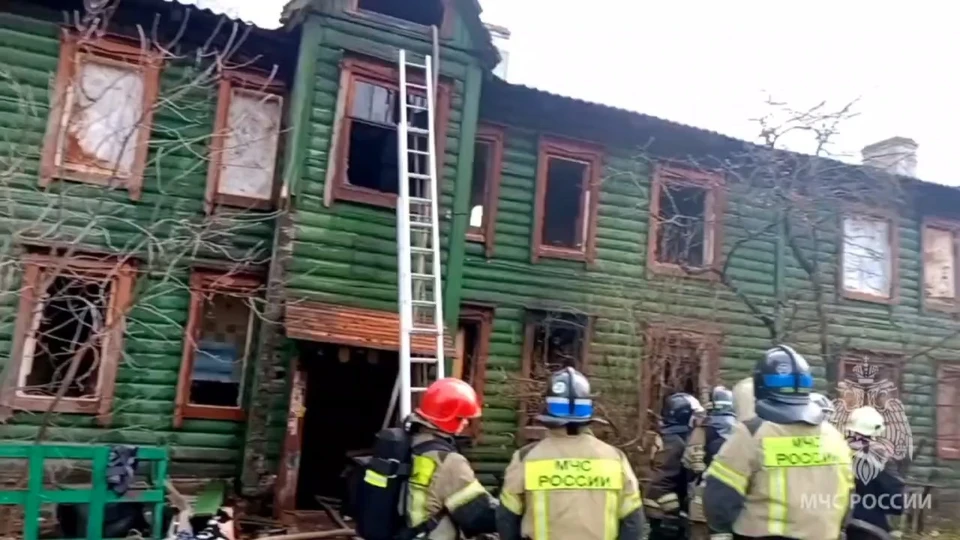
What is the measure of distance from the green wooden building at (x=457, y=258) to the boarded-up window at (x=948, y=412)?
0.06 metres

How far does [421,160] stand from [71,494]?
536 cm

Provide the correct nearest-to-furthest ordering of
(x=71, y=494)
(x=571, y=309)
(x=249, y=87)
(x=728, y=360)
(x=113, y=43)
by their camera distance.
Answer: (x=71, y=494) < (x=113, y=43) < (x=249, y=87) < (x=571, y=309) < (x=728, y=360)

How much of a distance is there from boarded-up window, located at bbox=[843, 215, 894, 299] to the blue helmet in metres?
11.3

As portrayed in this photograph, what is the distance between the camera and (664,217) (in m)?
12.9

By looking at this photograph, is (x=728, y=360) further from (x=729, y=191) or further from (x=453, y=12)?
(x=453, y=12)

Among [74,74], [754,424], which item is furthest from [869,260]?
[74,74]

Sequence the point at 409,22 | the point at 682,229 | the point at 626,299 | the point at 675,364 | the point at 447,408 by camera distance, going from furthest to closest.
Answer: the point at 682,229 < the point at 675,364 < the point at 626,299 < the point at 409,22 < the point at 447,408

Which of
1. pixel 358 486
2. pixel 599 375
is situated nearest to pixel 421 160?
pixel 599 375

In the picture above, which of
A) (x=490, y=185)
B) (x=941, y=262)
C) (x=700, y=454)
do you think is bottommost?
(x=700, y=454)

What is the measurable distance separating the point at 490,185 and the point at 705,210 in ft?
12.7

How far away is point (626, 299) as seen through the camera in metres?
12.1

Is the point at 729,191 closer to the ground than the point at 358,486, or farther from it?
farther from it

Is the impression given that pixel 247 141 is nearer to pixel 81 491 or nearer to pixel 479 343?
pixel 479 343

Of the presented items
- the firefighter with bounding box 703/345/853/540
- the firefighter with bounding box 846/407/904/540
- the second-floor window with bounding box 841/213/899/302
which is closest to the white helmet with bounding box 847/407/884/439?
the firefighter with bounding box 846/407/904/540
